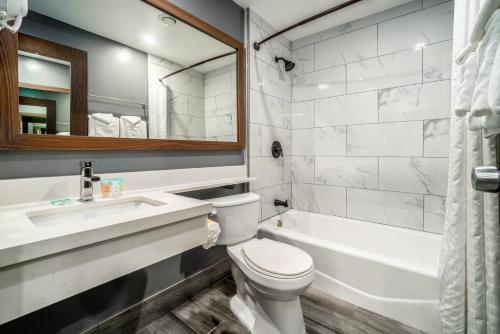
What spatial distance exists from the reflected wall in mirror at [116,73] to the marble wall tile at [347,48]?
1143mm

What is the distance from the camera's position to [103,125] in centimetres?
122

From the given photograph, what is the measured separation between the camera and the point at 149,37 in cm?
142

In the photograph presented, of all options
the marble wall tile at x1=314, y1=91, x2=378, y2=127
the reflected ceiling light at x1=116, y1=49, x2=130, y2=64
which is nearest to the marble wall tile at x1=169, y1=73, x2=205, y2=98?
the reflected ceiling light at x1=116, y1=49, x2=130, y2=64

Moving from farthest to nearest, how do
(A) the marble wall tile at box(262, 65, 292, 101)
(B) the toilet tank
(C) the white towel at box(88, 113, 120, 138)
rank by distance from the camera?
1. (A) the marble wall tile at box(262, 65, 292, 101)
2. (B) the toilet tank
3. (C) the white towel at box(88, 113, 120, 138)

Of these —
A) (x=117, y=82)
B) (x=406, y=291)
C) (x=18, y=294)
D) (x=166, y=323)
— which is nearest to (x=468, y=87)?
(x=18, y=294)

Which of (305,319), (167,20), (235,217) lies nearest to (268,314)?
(305,319)

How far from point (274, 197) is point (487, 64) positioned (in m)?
2.01

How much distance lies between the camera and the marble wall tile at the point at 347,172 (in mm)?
2117

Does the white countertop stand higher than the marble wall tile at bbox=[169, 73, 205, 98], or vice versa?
the marble wall tile at bbox=[169, 73, 205, 98]

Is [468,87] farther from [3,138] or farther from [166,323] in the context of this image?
[166,323]

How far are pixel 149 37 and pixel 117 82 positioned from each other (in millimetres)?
384

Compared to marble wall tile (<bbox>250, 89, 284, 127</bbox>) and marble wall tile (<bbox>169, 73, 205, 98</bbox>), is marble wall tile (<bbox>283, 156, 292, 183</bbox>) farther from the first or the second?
marble wall tile (<bbox>169, 73, 205, 98</bbox>)

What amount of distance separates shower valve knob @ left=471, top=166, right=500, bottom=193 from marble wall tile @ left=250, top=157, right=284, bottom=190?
1690 mm

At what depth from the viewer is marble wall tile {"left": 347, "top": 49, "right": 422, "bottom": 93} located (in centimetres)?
188
